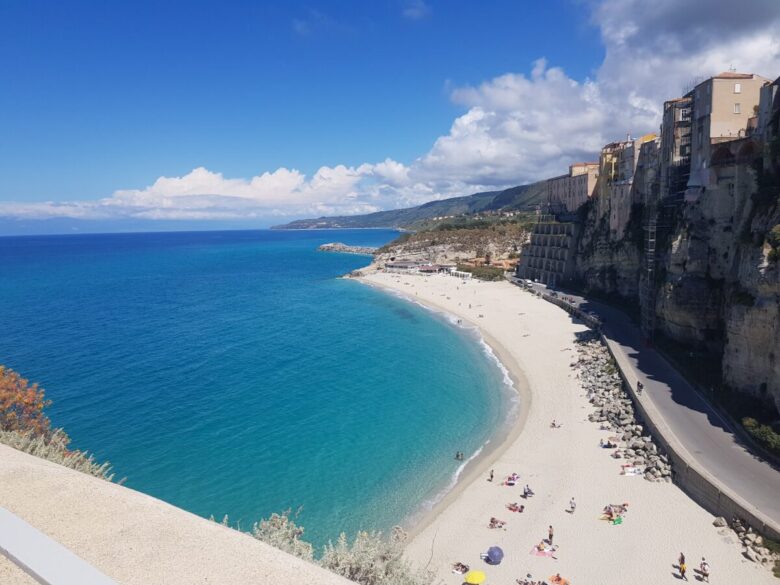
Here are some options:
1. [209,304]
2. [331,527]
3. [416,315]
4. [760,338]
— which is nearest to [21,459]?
[331,527]

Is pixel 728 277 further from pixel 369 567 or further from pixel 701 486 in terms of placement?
pixel 369 567

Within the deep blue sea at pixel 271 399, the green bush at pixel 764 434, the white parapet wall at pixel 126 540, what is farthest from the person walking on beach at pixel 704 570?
the white parapet wall at pixel 126 540

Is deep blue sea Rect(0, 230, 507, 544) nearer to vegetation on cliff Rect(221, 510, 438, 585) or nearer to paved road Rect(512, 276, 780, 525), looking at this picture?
vegetation on cliff Rect(221, 510, 438, 585)

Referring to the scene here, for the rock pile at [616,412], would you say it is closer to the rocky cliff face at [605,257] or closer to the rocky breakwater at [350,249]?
the rocky cliff face at [605,257]

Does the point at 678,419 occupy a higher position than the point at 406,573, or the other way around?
the point at 406,573

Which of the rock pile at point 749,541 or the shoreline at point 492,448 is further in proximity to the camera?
the shoreline at point 492,448

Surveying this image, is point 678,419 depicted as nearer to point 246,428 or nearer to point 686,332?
point 686,332

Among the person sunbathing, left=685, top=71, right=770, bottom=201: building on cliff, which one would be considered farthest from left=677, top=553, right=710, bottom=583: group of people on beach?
left=685, top=71, right=770, bottom=201: building on cliff
